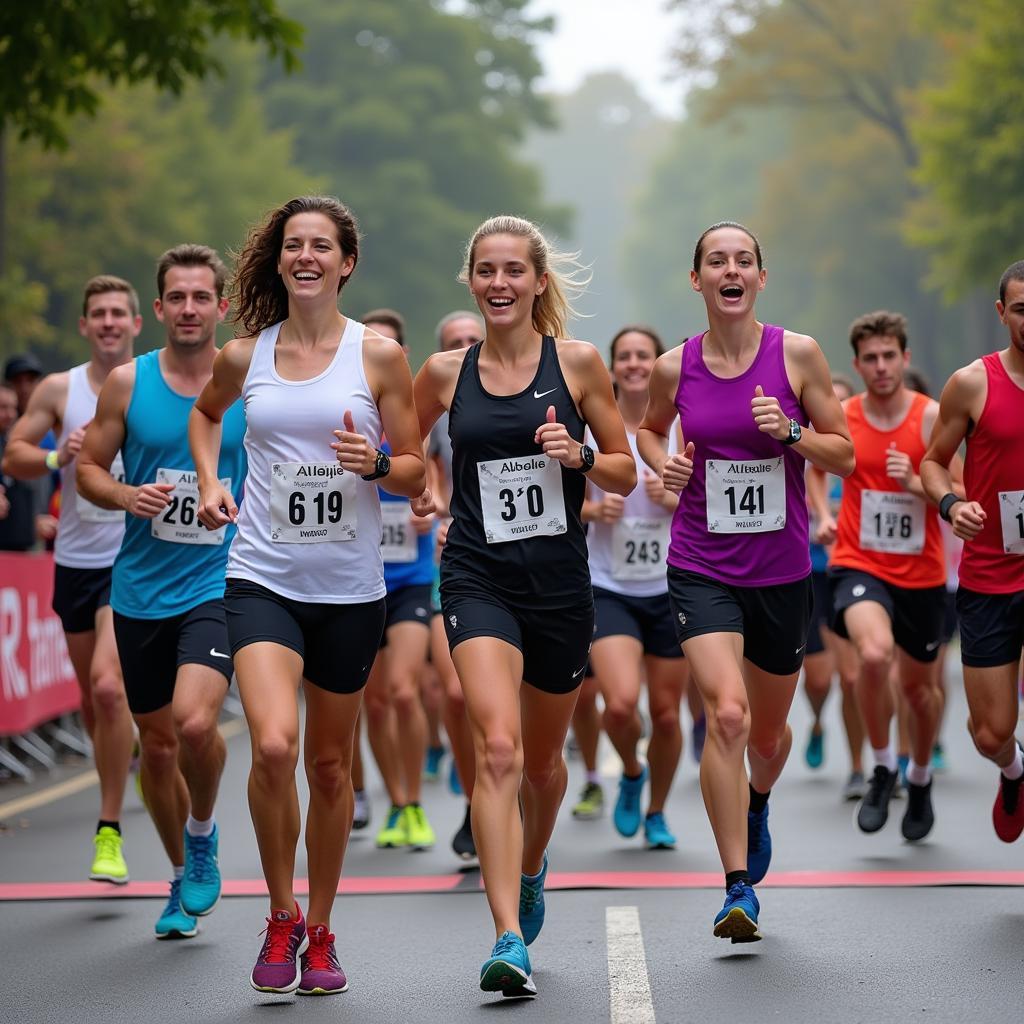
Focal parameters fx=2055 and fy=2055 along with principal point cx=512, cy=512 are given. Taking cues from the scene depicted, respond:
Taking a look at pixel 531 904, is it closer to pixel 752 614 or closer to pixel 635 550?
pixel 752 614

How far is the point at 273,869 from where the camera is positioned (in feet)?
19.9

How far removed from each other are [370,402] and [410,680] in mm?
3578

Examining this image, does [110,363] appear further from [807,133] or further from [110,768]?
[807,133]

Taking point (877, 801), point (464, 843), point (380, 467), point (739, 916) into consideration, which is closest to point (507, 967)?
point (739, 916)

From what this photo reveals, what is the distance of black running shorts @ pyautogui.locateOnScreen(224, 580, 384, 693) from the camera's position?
6.03 meters

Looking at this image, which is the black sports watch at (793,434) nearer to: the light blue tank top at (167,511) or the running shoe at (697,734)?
the light blue tank top at (167,511)

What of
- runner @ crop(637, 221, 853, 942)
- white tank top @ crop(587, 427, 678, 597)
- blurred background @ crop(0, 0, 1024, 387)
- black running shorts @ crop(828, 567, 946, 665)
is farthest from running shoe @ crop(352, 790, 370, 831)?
blurred background @ crop(0, 0, 1024, 387)

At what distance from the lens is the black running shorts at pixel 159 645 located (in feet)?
23.3

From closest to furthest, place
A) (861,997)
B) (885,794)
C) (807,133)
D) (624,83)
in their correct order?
1. (861,997)
2. (885,794)
3. (807,133)
4. (624,83)

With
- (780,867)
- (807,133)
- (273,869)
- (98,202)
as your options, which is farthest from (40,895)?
(807,133)

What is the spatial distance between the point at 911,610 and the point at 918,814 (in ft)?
3.19

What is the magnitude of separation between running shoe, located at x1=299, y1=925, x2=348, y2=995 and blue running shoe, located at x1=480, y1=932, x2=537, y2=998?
0.60 metres

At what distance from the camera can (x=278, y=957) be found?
19.6 ft

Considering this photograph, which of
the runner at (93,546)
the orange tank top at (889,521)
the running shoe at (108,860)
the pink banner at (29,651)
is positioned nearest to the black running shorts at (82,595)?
the runner at (93,546)
